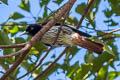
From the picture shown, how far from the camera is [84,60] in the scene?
323cm

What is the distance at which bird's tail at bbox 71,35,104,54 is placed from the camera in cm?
337

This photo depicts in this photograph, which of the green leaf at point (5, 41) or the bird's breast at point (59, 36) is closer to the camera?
the green leaf at point (5, 41)

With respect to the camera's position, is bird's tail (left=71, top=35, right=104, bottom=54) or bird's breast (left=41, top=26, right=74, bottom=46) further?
bird's breast (left=41, top=26, right=74, bottom=46)

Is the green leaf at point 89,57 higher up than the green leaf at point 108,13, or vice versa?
the green leaf at point 108,13

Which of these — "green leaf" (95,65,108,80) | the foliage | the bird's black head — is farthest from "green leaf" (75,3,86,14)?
"green leaf" (95,65,108,80)

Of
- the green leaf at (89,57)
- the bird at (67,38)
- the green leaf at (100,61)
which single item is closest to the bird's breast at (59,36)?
the bird at (67,38)

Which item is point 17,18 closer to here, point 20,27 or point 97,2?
point 20,27

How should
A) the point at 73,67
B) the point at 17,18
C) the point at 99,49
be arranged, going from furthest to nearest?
the point at 17,18
the point at 99,49
the point at 73,67

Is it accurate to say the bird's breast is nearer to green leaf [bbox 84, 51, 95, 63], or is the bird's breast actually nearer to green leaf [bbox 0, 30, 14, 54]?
green leaf [bbox 84, 51, 95, 63]

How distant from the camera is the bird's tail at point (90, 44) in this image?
11.1 feet

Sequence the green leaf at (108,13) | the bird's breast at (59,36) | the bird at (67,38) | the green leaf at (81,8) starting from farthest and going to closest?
the bird's breast at (59,36) < the green leaf at (108,13) < the green leaf at (81,8) < the bird at (67,38)

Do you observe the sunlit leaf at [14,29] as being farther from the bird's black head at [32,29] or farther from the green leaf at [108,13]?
the green leaf at [108,13]

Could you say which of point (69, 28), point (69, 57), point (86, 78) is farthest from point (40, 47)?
point (86, 78)

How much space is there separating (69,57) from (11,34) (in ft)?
2.42
